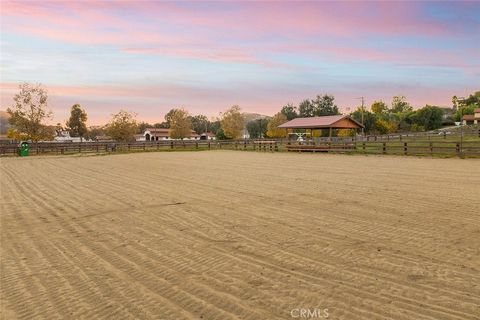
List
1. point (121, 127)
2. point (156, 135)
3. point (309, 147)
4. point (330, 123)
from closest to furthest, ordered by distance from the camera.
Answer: point (309, 147)
point (330, 123)
point (121, 127)
point (156, 135)

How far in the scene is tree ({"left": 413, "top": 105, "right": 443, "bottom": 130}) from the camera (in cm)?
10362

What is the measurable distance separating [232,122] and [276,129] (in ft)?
40.8

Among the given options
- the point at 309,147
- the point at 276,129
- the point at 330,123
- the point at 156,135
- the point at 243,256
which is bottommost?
the point at 243,256

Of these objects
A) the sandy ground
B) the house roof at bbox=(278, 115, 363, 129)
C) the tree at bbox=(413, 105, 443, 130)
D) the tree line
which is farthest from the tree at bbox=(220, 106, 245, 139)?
the sandy ground

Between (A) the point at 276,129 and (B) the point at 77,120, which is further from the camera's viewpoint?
(B) the point at 77,120

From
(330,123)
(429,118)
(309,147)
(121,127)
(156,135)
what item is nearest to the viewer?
(309,147)

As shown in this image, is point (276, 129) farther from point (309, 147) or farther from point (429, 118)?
point (309, 147)

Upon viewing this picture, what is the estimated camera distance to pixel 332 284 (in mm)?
4691

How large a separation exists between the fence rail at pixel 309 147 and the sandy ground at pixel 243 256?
1983 cm

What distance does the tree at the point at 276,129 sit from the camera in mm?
98169

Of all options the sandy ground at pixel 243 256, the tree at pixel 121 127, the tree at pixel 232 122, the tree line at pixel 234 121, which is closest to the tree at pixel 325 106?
the tree line at pixel 234 121

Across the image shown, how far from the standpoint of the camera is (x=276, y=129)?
3915 inches

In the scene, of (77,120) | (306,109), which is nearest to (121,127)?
(77,120)

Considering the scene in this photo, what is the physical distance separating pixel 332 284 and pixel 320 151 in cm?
3491
